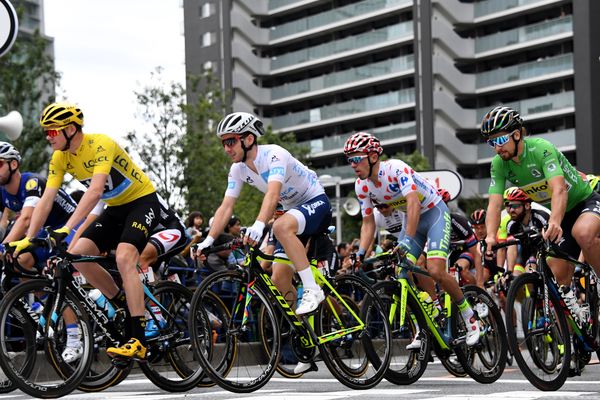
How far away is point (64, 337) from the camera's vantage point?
8.80 metres

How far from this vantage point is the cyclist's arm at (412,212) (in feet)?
35.0

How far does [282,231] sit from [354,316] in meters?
0.96

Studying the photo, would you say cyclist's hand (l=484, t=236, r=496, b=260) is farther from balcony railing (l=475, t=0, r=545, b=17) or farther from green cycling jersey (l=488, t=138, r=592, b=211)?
balcony railing (l=475, t=0, r=545, b=17)

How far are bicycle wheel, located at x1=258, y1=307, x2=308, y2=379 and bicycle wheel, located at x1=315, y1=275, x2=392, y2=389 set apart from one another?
167 mm

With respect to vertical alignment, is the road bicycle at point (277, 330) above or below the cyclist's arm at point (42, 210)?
below

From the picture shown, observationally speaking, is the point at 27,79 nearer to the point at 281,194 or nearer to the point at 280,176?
the point at 281,194

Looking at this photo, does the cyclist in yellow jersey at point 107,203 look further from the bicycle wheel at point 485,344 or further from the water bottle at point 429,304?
the bicycle wheel at point 485,344

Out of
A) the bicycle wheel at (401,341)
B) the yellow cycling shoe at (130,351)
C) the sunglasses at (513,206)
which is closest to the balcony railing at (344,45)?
the sunglasses at (513,206)

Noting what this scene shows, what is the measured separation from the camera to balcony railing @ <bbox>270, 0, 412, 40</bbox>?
88.6 metres

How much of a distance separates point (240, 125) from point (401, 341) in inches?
90.9

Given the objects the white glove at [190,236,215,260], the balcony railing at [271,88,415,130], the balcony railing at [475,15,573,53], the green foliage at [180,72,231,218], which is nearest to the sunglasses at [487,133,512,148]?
the white glove at [190,236,215,260]

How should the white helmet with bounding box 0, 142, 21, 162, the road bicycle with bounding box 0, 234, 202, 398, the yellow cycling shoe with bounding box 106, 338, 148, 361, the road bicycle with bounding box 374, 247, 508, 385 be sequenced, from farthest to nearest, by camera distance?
the white helmet with bounding box 0, 142, 21, 162 → the road bicycle with bounding box 374, 247, 508, 385 → the yellow cycling shoe with bounding box 106, 338, 148, 361 → the road bicycle with bounding box 0, 234, 202, 398

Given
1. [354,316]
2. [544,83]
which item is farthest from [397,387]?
[544,83]

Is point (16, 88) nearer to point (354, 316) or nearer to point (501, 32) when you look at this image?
point (354, 316)
